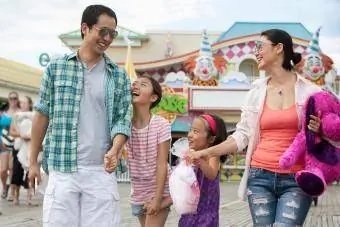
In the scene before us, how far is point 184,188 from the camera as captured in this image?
173 inches

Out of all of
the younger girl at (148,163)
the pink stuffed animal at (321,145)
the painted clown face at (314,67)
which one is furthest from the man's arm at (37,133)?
the painted clown face at (314,67)

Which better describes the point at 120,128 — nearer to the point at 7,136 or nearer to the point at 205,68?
the point at 7,136

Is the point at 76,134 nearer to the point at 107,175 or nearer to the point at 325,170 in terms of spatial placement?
the point at 107,175

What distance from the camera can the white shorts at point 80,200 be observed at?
12.7ft

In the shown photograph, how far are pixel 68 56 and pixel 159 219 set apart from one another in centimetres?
134

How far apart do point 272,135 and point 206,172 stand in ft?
1.80

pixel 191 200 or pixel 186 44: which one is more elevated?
pixel 186 44

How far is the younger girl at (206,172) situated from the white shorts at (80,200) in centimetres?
78

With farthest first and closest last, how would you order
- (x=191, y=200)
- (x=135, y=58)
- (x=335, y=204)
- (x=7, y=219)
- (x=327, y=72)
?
(x=135, y=58) < (x=327, y=72) < (x=335, y=204) < (x=7, y=219) < (x=191, y=200)

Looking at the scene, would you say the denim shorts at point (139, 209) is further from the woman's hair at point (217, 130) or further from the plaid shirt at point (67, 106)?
the plaid shirt at point (67, 106)

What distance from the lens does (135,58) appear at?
27438 millimetres

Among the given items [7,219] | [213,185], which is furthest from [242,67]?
[213,185]

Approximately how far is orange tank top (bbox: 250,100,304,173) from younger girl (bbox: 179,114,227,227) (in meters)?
0.40

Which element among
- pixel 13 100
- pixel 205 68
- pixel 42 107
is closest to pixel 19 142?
pixel 13 100
